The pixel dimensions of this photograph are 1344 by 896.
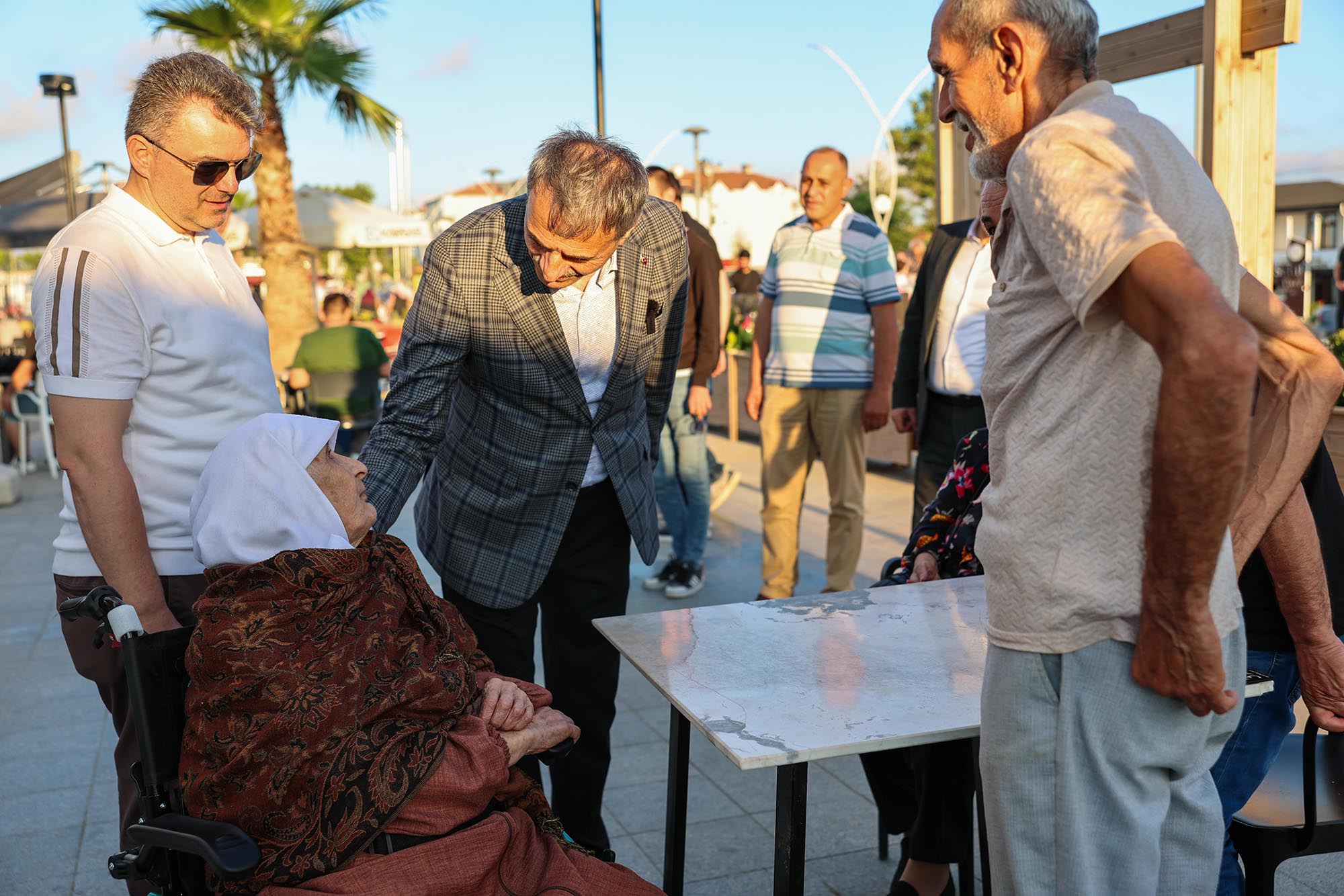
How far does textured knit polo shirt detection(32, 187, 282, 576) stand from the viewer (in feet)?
7.13

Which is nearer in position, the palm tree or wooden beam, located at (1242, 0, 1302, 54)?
wooden beam, located at (1242, 0, 1302, 54)

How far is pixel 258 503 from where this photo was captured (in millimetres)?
1921

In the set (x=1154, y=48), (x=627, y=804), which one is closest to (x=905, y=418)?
(x=1154, y=48)

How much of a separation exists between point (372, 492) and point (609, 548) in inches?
28.6

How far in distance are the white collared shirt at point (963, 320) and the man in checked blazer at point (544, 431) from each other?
185 centimetres

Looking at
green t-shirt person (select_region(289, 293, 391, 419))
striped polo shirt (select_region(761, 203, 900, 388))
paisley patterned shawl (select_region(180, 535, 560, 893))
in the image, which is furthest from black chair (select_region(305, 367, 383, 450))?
paisley patterned shawl (select_region(180, 535, 560, 893))

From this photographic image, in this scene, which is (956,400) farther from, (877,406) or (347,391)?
(347,391)

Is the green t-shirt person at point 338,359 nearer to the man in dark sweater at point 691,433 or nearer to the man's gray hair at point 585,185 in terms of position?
the man in dark sweater at point 691,433

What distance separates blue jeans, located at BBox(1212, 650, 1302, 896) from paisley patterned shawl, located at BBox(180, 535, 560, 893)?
1.39 m

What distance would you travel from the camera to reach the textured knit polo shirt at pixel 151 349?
2.17 m

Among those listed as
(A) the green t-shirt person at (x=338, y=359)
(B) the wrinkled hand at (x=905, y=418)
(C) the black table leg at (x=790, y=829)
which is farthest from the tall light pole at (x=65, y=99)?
(C) the black table leg at (x=790, y=829)

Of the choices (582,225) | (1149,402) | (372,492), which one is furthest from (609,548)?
(1149,402)

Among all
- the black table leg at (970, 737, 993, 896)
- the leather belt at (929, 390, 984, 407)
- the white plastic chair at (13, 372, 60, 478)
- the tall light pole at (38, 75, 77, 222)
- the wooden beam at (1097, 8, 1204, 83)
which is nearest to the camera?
the black table leg at (970, 737, 993, 896)

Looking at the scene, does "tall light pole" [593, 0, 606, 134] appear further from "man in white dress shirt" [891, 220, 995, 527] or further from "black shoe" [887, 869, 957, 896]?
"black shoe" [887, 869, 957, 896]
